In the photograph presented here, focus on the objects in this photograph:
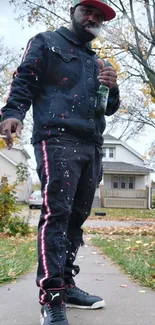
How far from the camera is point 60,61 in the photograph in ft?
9.77

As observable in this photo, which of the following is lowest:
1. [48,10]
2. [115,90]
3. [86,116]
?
[86,116]

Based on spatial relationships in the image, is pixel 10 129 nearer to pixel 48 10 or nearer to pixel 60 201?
pixel 60 201

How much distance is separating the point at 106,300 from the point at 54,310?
2.93ft

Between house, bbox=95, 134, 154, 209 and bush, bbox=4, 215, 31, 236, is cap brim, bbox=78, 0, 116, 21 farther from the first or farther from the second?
house, bbox=95, 134, 154, 209

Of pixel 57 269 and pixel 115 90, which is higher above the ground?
pixel 115 90

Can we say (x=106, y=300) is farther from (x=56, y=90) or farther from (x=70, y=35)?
(x=70, y=35)

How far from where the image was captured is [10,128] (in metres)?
2.71

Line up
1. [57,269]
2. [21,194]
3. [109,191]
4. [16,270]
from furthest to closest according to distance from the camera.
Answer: [21,194], [109,191], [16,270], [57,269]

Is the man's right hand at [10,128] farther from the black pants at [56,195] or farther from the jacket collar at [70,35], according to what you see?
the jacket collar at [70,35]

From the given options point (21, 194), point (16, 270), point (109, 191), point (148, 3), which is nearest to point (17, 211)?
point (16, 270)

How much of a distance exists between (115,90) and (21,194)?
4056 centimetres

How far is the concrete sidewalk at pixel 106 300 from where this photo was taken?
9.30ft

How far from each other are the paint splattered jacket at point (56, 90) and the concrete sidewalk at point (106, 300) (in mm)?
1053

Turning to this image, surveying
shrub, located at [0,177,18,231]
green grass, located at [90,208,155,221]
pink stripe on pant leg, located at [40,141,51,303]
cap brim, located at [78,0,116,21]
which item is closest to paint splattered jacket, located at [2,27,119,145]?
pink stripe on pant leg, located at [40,141,51,303]
